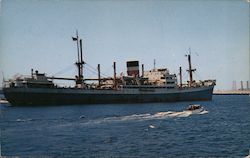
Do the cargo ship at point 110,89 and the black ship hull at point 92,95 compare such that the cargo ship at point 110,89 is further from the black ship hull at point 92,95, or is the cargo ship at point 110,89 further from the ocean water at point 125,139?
the ocean water at point 125,139

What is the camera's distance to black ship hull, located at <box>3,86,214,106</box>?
7006cm

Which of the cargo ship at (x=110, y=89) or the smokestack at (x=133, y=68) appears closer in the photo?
the cargo ship at (x=110, y=89)

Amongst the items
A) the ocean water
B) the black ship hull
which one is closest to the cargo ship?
the black ship hull

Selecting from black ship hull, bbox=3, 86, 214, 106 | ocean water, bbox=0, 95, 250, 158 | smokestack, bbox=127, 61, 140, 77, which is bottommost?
ocean water, bbox=0, 95, 250, 158

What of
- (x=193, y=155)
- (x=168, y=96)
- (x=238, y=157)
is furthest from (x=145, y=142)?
(x=168, y=96)

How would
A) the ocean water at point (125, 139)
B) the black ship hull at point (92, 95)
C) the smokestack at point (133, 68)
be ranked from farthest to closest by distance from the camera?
the smokestack at point (133, 68) < the black ship hull at point (92, 95) < the ocean water at point (125, 139)

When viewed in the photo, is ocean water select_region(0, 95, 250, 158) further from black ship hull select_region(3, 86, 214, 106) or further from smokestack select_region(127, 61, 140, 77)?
smokestack select_region(127, 61, 140, 77)

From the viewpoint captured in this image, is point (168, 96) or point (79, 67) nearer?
point (79, 67)

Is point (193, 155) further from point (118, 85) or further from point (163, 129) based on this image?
point (118, 85)

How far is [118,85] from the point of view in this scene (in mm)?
86500

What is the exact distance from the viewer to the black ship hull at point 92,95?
230ft

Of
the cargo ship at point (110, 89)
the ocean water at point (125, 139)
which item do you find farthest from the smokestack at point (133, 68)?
the ocean water at point (125, 139)

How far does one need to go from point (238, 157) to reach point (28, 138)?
17709mm

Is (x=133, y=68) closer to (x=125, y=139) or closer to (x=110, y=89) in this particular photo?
(x=110, y=89)
